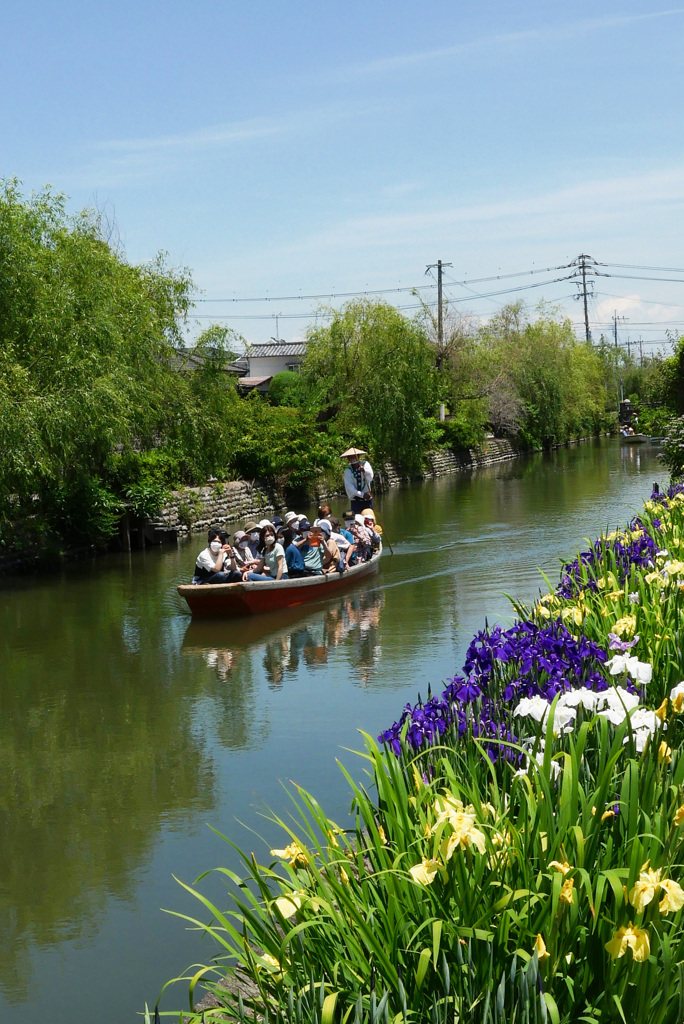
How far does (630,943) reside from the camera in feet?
8.77

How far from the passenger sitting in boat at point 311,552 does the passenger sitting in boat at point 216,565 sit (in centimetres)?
135

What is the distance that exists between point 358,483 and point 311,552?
635 cm

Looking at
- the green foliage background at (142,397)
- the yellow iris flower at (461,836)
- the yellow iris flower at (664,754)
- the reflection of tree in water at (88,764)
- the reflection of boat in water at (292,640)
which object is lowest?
the reflection of tree in water at (88,764)

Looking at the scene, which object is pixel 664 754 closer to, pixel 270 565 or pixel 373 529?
pixel 270 565

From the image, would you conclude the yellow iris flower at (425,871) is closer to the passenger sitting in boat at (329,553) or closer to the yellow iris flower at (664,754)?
the yellow iris flower at (664,754)

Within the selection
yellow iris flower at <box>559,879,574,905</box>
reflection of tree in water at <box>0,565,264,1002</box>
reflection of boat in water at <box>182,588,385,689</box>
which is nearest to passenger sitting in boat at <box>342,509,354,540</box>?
reflection of boat in water at <box>182,588,385,689</box>

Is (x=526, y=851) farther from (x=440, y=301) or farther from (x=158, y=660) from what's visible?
(x=440, y=301)

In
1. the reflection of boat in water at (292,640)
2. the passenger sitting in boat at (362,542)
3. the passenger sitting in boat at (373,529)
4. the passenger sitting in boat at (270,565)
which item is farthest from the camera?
the passenger sitting in boat at (373,529)

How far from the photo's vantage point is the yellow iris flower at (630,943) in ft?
8.71

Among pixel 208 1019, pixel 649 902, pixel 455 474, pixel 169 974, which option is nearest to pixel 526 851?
pixel 649 902

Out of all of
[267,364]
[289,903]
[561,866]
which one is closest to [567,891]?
[561,866]

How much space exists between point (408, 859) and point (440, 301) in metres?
48.7

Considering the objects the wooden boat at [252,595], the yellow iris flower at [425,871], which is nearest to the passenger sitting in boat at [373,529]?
the wooden boat at [252,595]

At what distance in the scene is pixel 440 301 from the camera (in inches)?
1986
